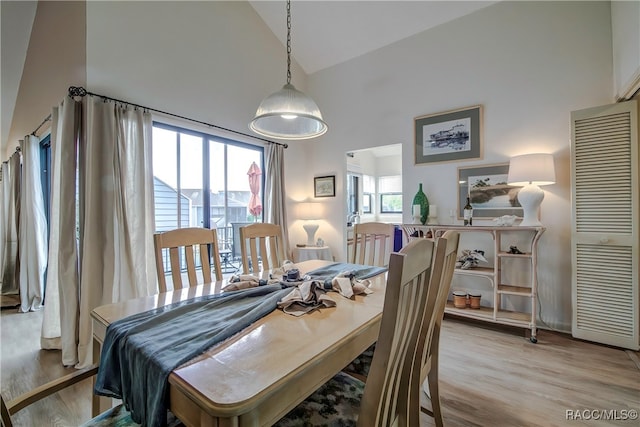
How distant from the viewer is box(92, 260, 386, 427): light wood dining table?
2.15 ft

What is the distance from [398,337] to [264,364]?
39 cm

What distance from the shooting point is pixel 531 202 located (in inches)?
101

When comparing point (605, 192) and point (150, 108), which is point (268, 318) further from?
point (605, 192)

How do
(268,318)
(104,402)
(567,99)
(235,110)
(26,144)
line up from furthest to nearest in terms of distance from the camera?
(235,110)
(26,144)
(567,99)
(104,402)
(268,318)

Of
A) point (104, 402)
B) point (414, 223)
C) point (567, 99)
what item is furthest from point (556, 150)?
point (104, 402)

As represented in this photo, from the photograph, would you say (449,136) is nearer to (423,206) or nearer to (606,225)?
(423,206)

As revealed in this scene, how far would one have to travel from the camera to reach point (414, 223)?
3293mm

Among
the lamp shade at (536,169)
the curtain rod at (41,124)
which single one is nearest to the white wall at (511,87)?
the lamp shade at (536,169)

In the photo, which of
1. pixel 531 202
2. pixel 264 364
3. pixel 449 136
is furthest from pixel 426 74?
pixel 264 364

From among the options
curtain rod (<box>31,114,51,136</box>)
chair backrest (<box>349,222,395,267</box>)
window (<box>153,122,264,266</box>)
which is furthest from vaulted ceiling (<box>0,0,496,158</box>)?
chair backrest (<box>349,222,395,267</box>)

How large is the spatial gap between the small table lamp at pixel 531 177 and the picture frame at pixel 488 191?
0.61 ft

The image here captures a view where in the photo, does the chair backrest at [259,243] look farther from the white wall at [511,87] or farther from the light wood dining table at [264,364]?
the white wall at [511,87]

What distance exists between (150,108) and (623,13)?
410 centimetres

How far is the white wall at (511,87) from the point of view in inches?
101
